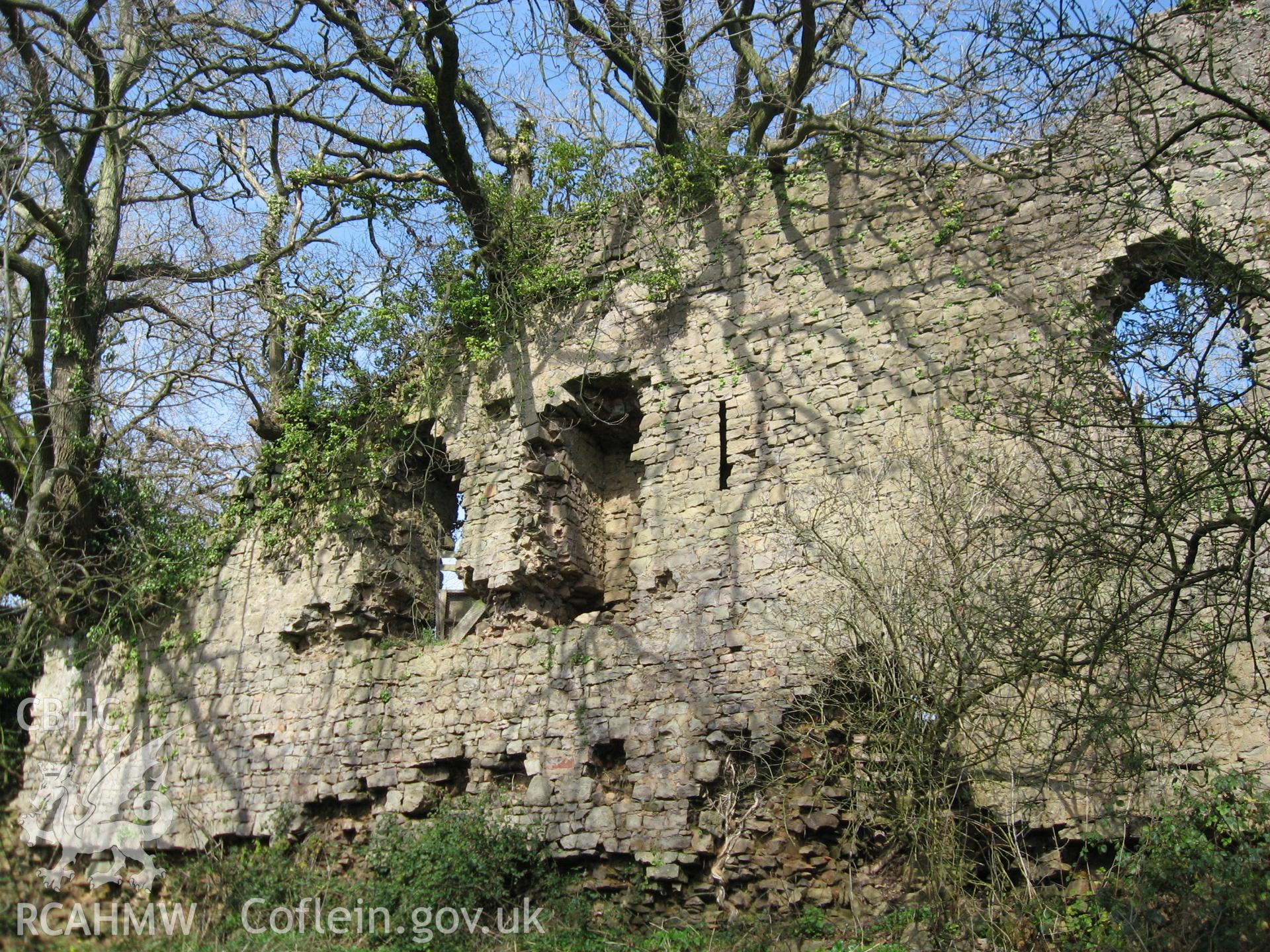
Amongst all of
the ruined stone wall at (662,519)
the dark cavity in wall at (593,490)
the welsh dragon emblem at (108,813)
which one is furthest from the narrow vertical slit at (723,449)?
the welsh dragon emblem at (108,813)

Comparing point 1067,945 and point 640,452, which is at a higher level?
point 640,452

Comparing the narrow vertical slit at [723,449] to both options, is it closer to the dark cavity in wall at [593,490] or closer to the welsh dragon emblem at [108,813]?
the dark cavity in wall at [593,490]

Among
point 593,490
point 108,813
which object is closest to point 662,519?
point 593,490

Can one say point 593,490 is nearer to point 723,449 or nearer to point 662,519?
point 662,519

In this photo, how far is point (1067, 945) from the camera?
5.22m

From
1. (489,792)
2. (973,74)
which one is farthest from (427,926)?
(973,74)

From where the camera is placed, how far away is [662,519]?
7941 millimetres

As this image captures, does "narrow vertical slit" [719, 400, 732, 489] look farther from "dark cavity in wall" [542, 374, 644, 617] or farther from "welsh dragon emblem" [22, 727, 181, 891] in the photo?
"welsh dragon emblem" [22, 727, 181, 891]

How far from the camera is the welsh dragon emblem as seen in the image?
9492 mm

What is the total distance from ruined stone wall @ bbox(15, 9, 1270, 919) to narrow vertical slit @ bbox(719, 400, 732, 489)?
4 centimetres

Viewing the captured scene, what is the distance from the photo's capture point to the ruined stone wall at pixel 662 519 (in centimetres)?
700

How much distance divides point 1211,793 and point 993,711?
1.15m

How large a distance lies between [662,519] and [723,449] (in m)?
0.74

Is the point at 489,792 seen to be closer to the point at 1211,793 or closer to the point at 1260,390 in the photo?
the point at 1211,793
